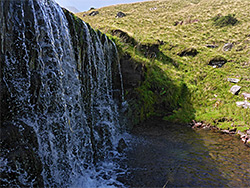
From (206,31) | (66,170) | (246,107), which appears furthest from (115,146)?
(206,31)

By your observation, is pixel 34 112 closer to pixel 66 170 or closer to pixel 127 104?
pixel 66 170

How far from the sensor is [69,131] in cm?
438

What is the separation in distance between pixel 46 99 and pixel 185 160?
4498 millimetres

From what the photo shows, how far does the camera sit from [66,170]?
3994 millimetres

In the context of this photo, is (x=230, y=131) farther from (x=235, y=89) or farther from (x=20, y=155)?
(x=20, y=155)

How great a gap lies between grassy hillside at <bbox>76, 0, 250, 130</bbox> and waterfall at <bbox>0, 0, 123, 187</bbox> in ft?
13.8

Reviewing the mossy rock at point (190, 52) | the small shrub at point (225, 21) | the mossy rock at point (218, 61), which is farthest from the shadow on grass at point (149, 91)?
the small shrub at point (225, 21)

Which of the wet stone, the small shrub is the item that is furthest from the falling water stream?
the small shrub

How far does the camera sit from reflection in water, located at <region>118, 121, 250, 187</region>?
4117mm

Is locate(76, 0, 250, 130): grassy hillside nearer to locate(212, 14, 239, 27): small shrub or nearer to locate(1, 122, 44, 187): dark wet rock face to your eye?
locate(212, 14, 239, 27): small shrub

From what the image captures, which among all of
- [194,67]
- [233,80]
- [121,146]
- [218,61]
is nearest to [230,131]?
[233,80]

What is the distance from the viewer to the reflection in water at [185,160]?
4.12m

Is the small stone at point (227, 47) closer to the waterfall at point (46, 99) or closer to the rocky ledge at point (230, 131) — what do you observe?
the rocky ledge at point (230, 131)

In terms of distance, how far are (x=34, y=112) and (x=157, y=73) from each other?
8.85 m
